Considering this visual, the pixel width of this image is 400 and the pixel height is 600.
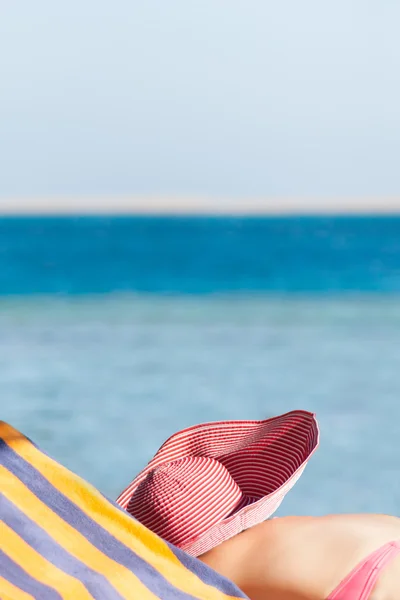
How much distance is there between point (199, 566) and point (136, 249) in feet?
66.2

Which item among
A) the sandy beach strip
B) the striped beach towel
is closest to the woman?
the striped beach towel

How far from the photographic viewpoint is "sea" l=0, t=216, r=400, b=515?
3.68 m

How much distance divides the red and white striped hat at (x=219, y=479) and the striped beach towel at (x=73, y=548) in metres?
0.17

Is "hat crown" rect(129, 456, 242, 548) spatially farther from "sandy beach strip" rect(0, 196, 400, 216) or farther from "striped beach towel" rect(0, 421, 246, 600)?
"sandy beach strip" rect(0, 196, 400, 216)

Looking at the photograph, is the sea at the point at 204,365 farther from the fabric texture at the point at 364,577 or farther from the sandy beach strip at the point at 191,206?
the sandy beach strip at the point at 191,206

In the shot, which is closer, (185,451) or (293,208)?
(185,451)

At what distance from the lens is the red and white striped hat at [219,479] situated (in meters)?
1.49

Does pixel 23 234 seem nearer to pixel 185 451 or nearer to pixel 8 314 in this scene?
pixel 8 314

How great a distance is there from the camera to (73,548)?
1.29 m

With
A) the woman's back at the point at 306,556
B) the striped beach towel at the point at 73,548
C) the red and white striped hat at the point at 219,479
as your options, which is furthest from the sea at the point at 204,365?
the striped beach towel at the point at 73,548

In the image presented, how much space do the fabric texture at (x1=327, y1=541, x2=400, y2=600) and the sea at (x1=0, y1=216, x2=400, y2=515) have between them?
1.95 m

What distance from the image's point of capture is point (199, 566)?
1.27 m

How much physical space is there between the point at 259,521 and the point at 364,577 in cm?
34

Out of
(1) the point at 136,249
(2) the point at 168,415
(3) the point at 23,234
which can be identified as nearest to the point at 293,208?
(3) the point at 23,234
